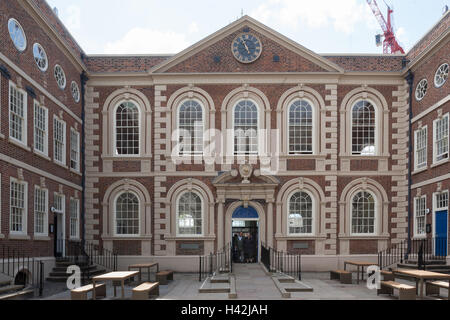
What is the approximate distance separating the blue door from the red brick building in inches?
100

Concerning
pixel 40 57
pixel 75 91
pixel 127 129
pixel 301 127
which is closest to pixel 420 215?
pixel 301 127

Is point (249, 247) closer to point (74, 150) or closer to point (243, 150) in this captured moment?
point (243, 150)

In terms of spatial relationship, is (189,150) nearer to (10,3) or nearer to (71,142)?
(71,142)

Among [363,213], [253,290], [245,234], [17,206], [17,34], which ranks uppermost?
[17,34]

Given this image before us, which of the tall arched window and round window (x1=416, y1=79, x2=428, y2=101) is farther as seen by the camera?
the tall arched window

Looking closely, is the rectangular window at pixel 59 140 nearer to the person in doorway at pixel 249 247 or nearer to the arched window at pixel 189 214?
the arched window at pixel 189 214

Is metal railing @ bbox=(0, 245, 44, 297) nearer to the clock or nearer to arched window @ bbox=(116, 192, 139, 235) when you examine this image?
arched window @ bbox=(116, 192, 139, 235)

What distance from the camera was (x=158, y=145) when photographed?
21.8 m

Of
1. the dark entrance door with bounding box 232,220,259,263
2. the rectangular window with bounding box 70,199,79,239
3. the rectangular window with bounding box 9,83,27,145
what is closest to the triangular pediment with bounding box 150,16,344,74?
the rectangular window with bounding box 70,199,79,239

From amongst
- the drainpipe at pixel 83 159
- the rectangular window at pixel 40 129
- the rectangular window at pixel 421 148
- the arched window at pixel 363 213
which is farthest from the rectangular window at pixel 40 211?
the rectangular window at pixel 421 148

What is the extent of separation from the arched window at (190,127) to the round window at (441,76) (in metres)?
9.83

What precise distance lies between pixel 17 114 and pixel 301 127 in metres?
11.9

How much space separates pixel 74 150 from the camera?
835 inches

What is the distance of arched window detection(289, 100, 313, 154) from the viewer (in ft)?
71.9
